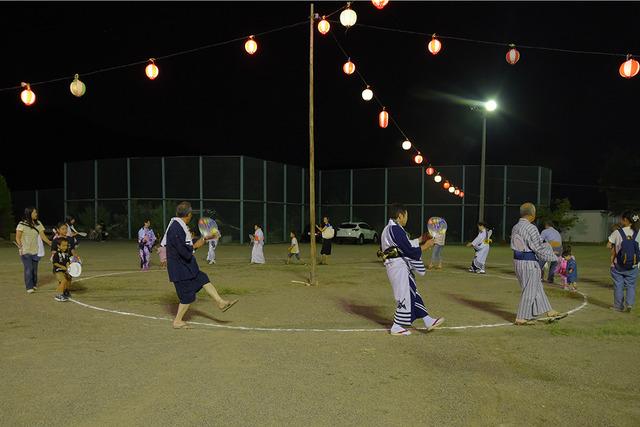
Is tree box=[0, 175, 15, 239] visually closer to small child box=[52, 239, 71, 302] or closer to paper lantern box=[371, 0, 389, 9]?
small child box=[52, 239, 71, 302]

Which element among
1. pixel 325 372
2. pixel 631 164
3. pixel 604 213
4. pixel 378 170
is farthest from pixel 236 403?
pixel 631 164

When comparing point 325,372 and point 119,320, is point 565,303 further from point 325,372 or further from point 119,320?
point 119,320

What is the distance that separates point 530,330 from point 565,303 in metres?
3.39

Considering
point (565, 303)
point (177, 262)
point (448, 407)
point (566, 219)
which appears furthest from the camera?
point (566, 219)

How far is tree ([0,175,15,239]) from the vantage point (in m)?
32.9

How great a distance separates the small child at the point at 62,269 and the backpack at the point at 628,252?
35.4 feet

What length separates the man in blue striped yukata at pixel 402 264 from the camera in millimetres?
7004

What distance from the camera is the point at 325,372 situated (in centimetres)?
556

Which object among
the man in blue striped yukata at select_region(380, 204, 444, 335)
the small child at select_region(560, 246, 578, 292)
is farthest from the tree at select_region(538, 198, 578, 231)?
the man in blue striped yukata at select_region(380, 204, 444, 335)

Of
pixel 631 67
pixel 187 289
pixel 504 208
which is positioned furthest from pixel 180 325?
pixel 504 208

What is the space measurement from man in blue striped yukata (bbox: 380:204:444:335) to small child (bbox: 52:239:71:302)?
266 inches

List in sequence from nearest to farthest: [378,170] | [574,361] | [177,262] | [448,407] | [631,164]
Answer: [448,407], [574,361], [177,262], [378,170], [631,164]

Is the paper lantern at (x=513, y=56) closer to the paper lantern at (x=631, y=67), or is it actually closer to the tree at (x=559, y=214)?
the paper lantern at (x=631, y=67)

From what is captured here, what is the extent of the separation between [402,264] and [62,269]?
7032 mm
